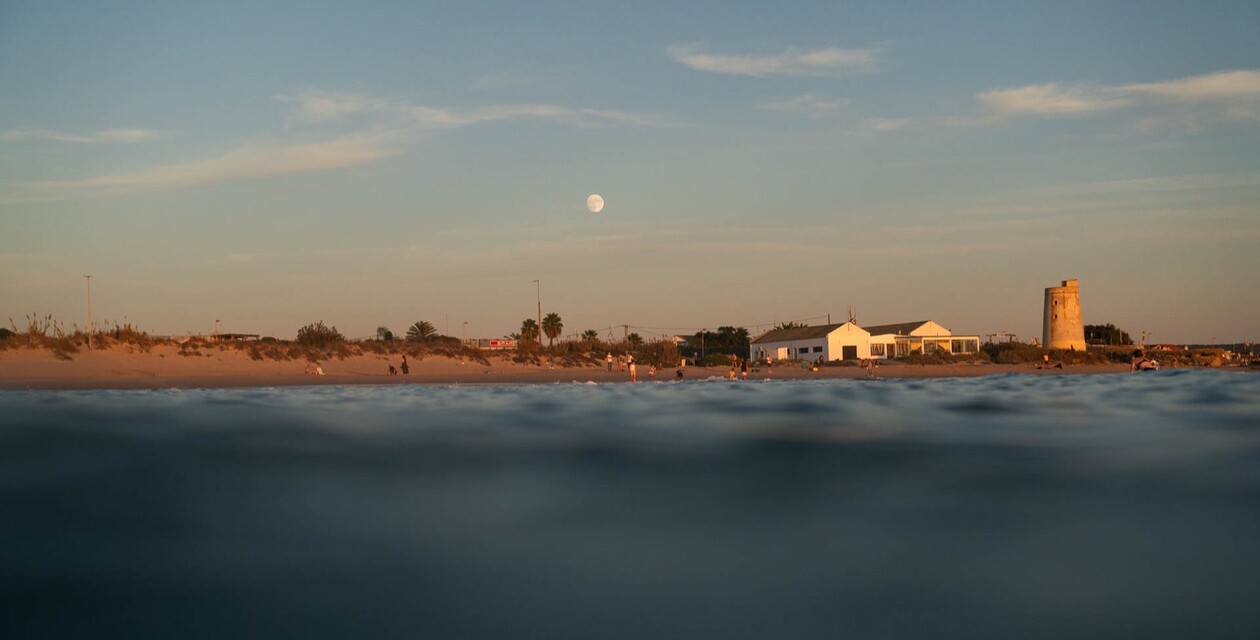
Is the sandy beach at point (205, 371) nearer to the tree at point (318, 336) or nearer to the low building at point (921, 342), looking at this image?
the tree at point (318, 336)

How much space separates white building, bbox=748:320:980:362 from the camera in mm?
97688

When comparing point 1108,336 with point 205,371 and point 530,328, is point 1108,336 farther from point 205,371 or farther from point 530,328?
point 205,371

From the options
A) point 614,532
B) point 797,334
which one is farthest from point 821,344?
point 614,532

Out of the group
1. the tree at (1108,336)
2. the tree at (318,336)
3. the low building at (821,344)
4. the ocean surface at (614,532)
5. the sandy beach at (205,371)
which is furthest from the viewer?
the tree at (1108,336)

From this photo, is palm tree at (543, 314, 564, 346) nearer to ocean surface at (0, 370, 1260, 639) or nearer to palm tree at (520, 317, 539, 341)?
palm tree at (520, 317, 539, 341)

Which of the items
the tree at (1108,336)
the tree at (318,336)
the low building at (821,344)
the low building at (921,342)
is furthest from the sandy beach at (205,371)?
the tree at (1108,336)

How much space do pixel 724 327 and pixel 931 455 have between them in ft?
371

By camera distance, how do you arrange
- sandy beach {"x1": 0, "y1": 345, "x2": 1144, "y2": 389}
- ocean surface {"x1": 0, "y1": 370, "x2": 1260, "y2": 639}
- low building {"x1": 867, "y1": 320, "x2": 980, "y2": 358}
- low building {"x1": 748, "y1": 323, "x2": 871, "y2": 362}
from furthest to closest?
low building {"x1": 867, "y1": 320, "x2": 980, "y2": 358}, low building {"x1": 748, "y1": 323, "x2": 871, "y2": 362}, sandy beach {"x1": 0, "y1": 345, "x2": 1144, "y2": 389}, ocean surface {"x1": 0, "y1": 370, "x2": 1260, "y2": 639}

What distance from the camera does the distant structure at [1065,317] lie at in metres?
101

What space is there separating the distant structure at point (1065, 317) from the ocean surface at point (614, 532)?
98.7 m

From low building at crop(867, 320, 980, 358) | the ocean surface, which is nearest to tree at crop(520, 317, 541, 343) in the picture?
low building at crop(867, 320, 980, 358)

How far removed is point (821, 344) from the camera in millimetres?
98125

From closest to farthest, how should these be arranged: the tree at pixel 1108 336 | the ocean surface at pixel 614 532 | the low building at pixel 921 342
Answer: the ocean surface at pixel 614 532
the low building at pixel 921 342
the tree at pixel 1108 336

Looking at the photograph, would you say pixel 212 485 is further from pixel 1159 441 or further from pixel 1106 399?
pixel 1106 399
